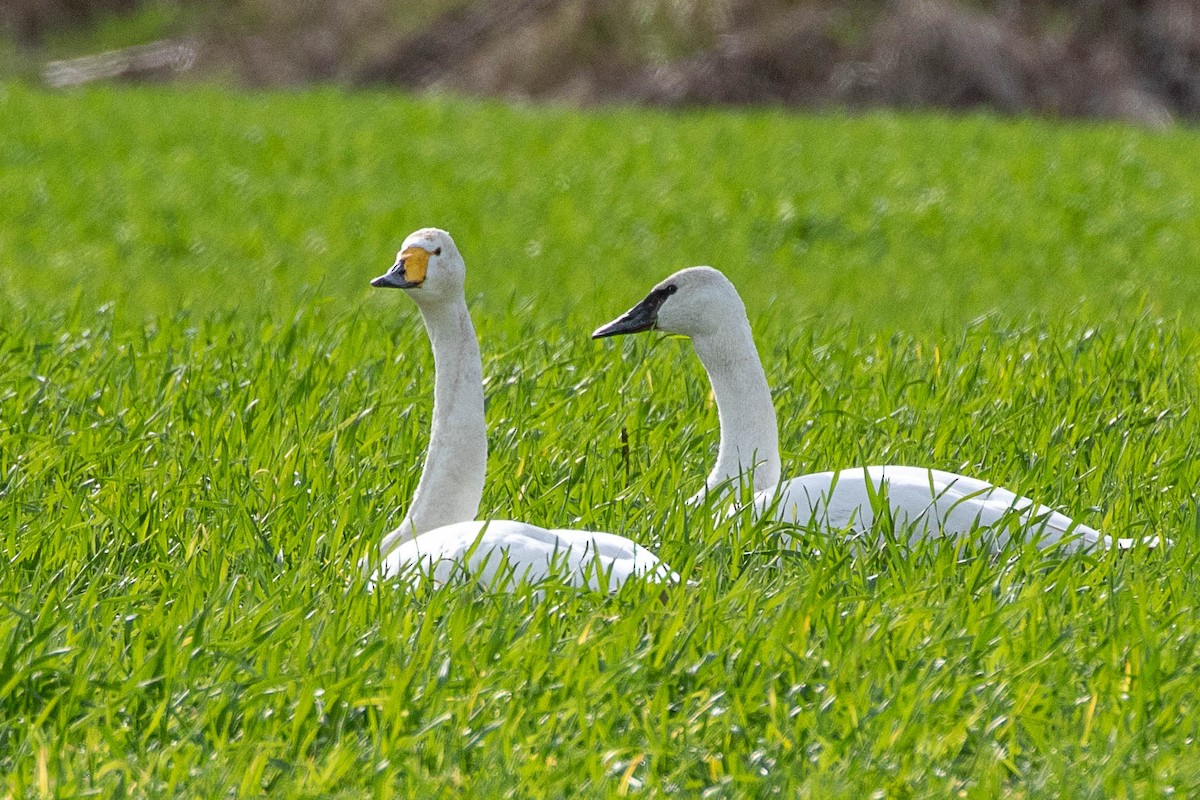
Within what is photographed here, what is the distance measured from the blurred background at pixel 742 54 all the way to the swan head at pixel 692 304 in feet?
73.4

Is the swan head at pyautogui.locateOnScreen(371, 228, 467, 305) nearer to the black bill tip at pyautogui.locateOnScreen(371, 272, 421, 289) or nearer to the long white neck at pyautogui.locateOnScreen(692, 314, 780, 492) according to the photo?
the black bill tip at pyautogui.locateOnScreen(371, 272, 421, 289)

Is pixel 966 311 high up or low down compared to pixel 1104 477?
down

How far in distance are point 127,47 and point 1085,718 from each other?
1579 inches

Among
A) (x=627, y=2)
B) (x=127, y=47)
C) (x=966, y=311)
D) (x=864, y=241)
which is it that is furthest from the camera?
(x=127, y=47)

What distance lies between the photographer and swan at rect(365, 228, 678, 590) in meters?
3.73

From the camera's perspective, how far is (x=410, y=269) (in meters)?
3.90

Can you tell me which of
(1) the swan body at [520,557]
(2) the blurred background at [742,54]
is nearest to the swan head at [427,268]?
(1) the swan body at [520,557]

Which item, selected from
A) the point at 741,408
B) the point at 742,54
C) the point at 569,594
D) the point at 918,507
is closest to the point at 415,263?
the point at 569,594

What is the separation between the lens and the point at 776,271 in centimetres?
1401

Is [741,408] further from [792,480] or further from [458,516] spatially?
[458,516]

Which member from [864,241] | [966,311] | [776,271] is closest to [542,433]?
[966,311]

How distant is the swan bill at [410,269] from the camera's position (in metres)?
3.87

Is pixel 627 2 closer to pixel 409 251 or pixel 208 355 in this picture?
pixel 208 355

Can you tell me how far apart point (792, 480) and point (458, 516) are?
89cm
